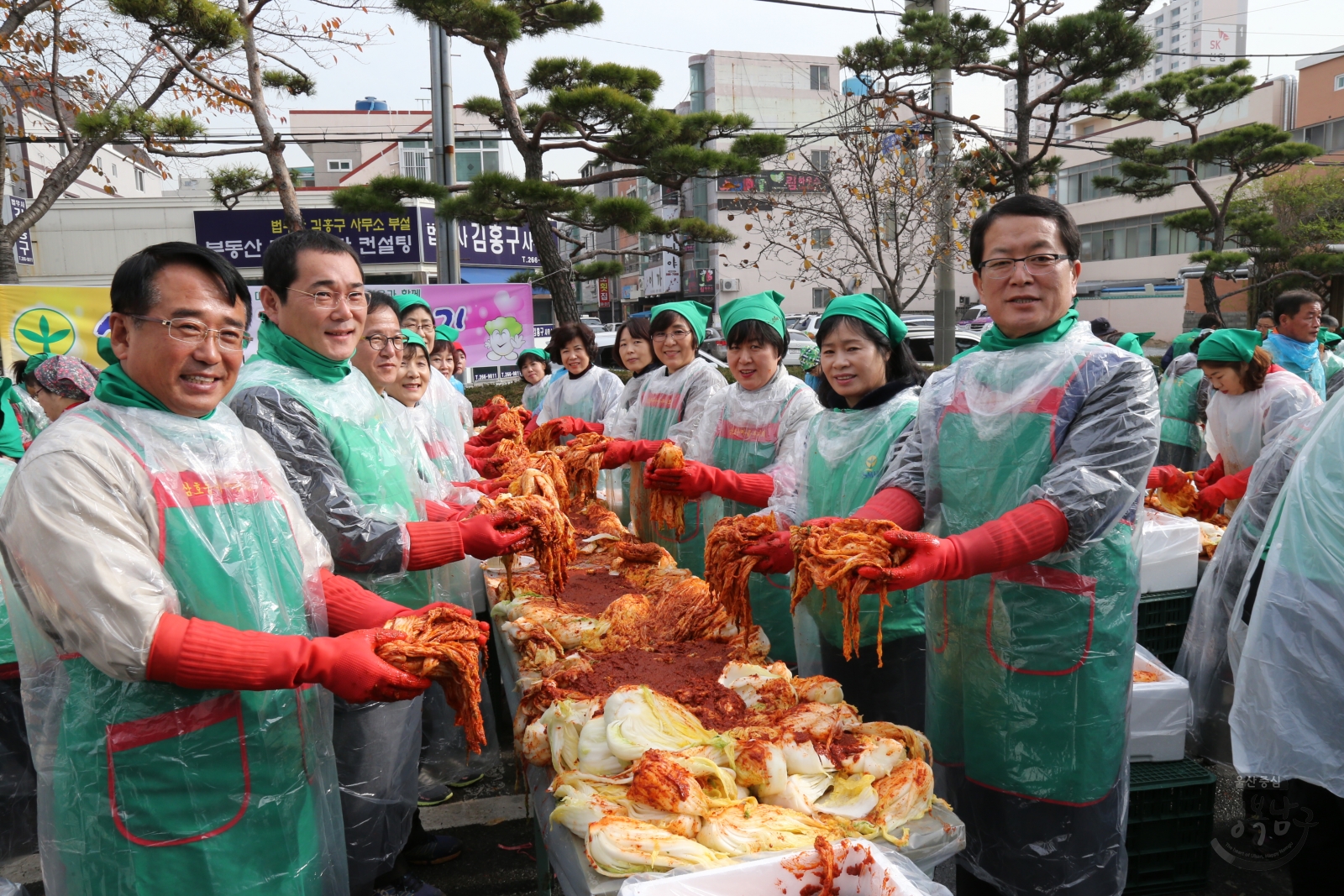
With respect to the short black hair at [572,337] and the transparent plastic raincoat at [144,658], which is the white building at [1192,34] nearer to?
the short black hair at [572,337]

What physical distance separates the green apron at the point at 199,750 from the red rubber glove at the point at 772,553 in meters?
1.35

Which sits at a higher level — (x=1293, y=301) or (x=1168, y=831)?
(x=1293, y=301)

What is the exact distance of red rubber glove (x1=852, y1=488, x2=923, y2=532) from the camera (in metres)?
2.67

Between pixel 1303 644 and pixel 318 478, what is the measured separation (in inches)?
116

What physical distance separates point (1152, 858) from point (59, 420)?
3.50m

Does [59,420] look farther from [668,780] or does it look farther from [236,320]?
[668,780]

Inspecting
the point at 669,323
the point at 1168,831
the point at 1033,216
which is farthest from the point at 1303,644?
the point at 669,323

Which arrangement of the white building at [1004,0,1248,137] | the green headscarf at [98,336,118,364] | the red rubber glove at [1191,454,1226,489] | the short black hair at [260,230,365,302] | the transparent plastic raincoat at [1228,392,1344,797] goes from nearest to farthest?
the green headscarf at [98,336,118,364] → the transparent plastic raincoat at [1228,392,1344,797] → the short black hair at [260,230,365,302] → the red rubber glove at [1191,454,1226,489] → the white building at [1004,0,1248,137]

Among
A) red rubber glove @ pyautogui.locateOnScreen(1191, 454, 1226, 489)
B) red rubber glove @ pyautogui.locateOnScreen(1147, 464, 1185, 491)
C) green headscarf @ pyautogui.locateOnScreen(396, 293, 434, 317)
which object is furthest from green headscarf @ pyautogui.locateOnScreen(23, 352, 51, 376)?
red rubber glove @ pyautogui.locateOnScreen(1191, 454, 1226, 489)

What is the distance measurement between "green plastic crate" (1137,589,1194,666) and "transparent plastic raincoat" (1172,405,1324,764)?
63 cm

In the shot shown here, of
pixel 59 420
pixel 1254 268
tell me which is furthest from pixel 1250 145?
pixel 59 420

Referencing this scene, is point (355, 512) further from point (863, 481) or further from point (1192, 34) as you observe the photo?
point (1192, 34)

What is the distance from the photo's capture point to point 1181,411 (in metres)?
7.52

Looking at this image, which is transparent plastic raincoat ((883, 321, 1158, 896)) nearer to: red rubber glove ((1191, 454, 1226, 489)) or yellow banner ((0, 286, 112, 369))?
red rubber glove ((1191, 454, 1226, 489))
